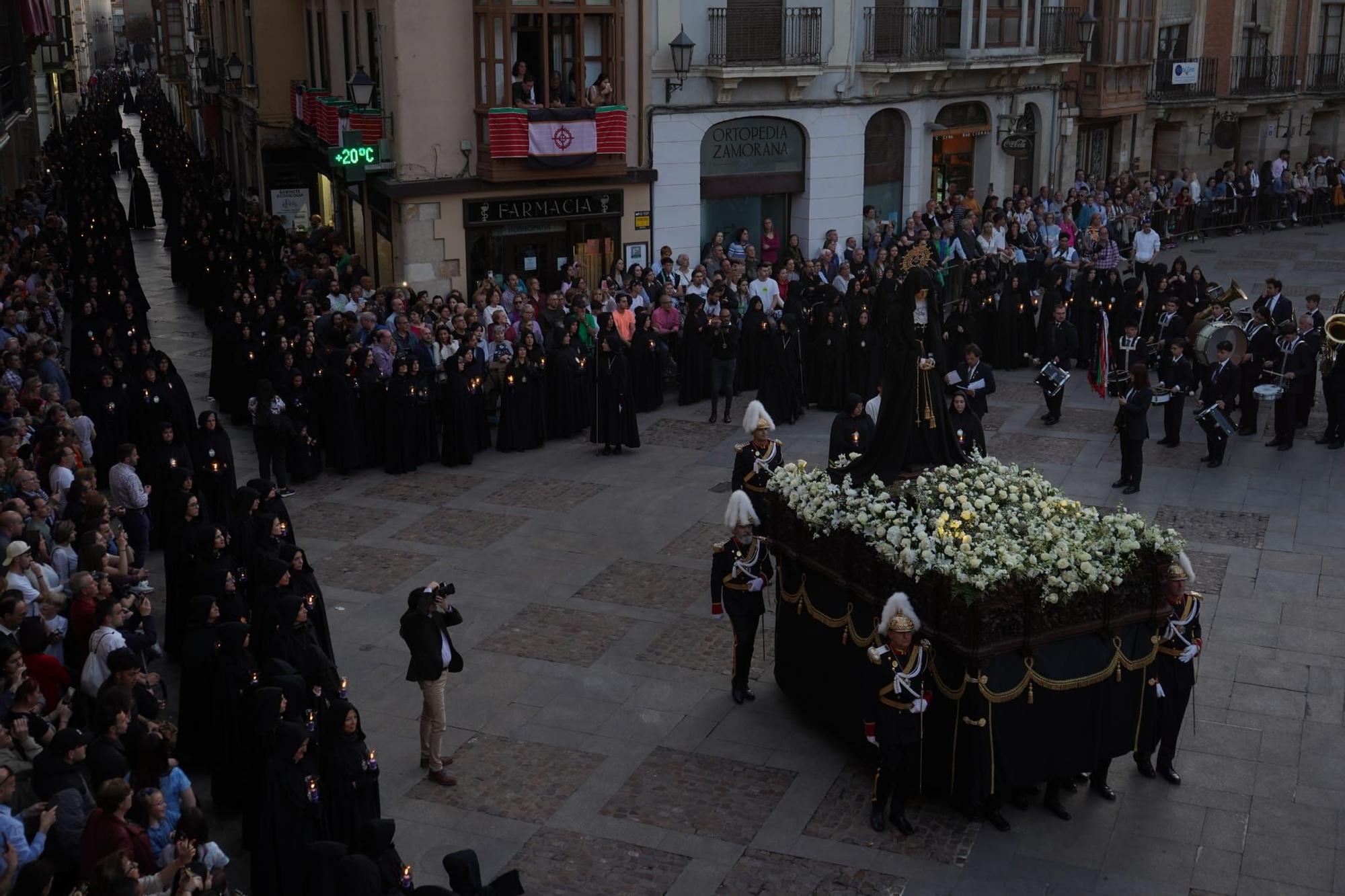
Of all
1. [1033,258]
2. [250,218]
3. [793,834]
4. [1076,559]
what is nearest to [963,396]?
[1076,559]

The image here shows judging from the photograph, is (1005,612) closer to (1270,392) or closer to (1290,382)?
(1270,392)

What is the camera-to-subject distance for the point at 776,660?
1273 centimetres

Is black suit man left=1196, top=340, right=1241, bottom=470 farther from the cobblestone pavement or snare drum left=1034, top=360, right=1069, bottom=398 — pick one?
snare drum left=1034, top=360, right=1069, bottom=398

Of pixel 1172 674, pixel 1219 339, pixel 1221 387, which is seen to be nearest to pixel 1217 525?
pixel 1221 387

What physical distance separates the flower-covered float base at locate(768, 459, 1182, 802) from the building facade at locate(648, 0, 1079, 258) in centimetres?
1664

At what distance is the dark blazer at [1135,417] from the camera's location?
17.4 metres

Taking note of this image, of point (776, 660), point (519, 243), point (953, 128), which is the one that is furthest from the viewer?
point (953, 128)

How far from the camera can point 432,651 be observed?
11148 mm

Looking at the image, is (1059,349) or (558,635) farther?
(1059,349)

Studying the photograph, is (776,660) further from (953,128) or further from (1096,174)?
(1096,174)

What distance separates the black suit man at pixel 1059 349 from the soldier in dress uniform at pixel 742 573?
9726 mm

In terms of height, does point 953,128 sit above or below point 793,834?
above

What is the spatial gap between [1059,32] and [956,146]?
3.18 meters

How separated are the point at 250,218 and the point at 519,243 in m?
9.90
